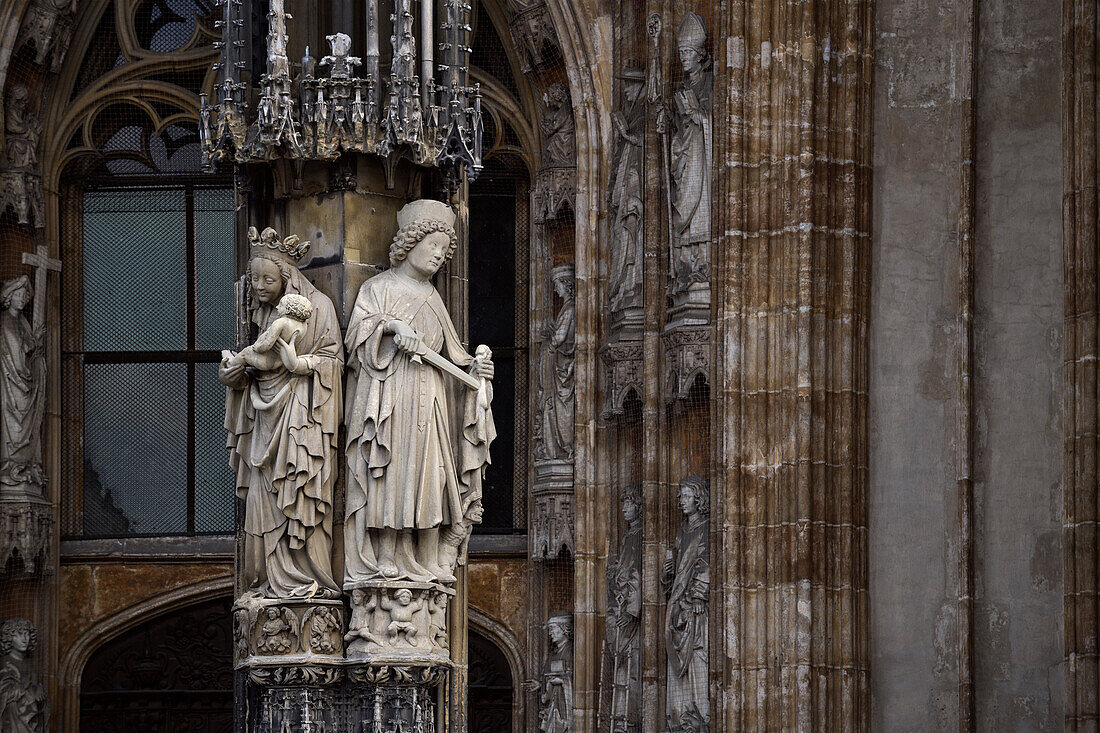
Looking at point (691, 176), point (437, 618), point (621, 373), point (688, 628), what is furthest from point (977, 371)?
point (437, 618)

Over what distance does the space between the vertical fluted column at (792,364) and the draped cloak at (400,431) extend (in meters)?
4.65

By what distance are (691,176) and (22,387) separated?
196 inches

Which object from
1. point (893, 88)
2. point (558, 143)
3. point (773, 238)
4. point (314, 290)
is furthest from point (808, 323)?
point (314, 290)

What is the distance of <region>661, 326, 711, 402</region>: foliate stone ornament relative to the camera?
51.0ft

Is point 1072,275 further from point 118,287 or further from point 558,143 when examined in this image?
point 118,287

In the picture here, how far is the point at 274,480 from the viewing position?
10.4 m

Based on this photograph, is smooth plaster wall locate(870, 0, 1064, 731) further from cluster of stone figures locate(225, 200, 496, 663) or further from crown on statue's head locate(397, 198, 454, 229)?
crown on statue's head locate(397, 198, 454, 229)

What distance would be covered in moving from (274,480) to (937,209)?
610 centimetres

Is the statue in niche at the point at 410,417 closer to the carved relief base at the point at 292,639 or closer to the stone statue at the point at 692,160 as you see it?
the carved relief base at the point at 292,639

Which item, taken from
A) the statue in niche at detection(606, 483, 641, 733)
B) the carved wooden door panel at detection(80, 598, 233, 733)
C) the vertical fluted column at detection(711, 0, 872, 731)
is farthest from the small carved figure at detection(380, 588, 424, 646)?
the carved wooden door panel at detection(80, 598, 233, 733)

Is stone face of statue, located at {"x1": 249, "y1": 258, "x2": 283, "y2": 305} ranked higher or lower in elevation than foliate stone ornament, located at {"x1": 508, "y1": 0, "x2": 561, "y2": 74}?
lower

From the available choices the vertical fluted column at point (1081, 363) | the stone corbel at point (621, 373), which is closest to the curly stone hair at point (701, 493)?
the stone corbel at point (621, 373)

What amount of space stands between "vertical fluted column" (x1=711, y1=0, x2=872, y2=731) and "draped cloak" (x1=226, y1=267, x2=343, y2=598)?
505cm

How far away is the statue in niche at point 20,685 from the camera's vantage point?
1717cm
